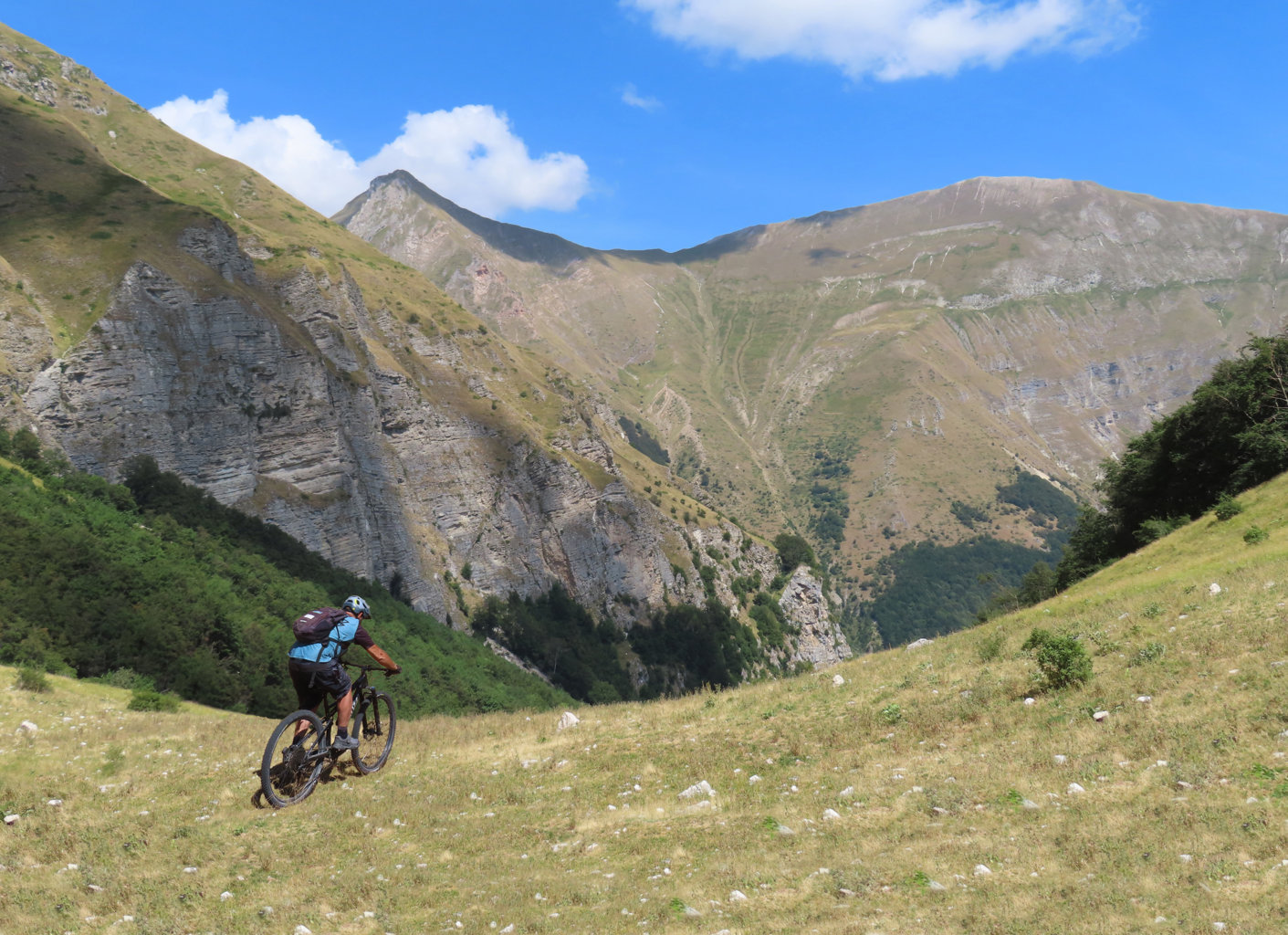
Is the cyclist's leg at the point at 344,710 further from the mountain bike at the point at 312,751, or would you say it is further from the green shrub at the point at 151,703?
the green shrub at the point at 151,703

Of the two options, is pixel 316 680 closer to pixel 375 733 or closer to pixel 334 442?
pixel 375 733

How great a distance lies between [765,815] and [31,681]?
2147 cm

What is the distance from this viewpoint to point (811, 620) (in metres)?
172

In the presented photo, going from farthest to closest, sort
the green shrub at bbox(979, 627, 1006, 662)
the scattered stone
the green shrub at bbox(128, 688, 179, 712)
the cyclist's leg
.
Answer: the green shrub at bbox(128, 688, 179, 712)
the green shrub at bbox(979, 627, 1006, 662)
the cyclist's leg
the scattered stone

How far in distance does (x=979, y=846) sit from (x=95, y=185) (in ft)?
360

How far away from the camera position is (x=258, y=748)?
1516cm

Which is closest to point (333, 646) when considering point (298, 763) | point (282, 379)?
point (298, 763)

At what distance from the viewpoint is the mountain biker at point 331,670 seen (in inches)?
476

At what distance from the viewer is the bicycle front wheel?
13469 mm

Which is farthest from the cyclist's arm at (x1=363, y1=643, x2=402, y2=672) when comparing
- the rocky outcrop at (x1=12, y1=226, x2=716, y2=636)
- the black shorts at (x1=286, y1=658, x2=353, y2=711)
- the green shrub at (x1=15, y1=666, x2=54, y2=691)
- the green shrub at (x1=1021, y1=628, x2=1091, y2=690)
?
the rocky outcrop at (x1=12, y1=226, x2=716, y2=636)

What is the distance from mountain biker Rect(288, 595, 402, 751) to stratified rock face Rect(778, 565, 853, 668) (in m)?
155

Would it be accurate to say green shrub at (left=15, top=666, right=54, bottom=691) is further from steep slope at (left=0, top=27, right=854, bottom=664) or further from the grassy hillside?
steep slope at (left=0, top=27, right=854, bottom=664)

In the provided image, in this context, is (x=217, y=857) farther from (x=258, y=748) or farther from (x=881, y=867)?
(x=881, y=867)

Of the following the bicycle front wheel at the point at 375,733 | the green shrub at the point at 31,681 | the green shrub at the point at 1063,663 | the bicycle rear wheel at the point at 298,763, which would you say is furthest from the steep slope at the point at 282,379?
the green shrub at the point at 1063,663
